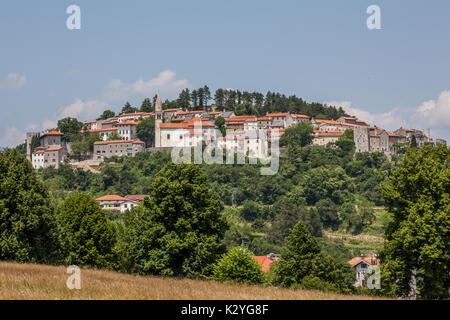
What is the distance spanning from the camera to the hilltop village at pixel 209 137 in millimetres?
114438

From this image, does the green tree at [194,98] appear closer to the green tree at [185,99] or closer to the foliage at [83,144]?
the green tree at [185,99]

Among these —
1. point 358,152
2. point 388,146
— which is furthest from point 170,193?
point 388,146

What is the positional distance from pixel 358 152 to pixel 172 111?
47788 millimetres

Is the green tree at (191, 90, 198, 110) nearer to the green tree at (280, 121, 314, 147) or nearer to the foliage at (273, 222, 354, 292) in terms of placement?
the green tree at (280, 121, 314, 147)

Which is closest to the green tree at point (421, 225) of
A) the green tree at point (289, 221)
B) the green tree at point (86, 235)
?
the green tree at point (86, 235)

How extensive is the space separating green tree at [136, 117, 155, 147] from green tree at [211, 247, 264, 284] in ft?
333

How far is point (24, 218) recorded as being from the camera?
2400 cm

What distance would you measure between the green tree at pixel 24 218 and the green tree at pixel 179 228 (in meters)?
3.82

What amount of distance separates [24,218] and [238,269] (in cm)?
969

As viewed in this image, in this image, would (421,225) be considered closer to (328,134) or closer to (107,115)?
(328,134)

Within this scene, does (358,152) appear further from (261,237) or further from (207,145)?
(261,237)

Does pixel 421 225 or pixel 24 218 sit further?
pixel 24 218

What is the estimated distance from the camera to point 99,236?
2989 cm

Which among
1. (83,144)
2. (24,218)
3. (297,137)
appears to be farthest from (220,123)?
(24,218)
